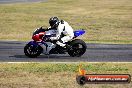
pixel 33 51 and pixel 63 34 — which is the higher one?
pixel 63 34

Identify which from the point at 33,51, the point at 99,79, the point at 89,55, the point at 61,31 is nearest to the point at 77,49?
the point at 89,55

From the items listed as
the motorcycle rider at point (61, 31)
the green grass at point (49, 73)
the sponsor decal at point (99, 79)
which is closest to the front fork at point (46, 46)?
the motorcycle rider at point (61, 31)

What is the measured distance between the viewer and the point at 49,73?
15.3 metres

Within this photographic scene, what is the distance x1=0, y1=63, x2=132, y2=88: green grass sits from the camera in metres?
13.5

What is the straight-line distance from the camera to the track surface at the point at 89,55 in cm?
1855

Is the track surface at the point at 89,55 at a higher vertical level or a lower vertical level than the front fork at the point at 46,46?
lower

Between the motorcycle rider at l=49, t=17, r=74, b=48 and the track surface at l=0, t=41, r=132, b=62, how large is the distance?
824 mm

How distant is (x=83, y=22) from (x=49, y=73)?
79.7ft

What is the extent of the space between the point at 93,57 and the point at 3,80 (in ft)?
20.2

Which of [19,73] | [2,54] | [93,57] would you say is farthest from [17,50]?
[19,73]

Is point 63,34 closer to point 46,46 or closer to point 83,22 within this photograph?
point 46,46

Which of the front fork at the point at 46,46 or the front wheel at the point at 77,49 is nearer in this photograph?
the front fork at the point at 46,46

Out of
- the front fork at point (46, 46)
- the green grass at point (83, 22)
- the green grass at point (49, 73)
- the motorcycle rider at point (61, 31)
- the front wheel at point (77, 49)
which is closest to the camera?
the green grass at point (49, 73)

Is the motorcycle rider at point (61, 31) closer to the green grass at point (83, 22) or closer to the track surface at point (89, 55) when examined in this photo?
the track surface at point (89, 55)
